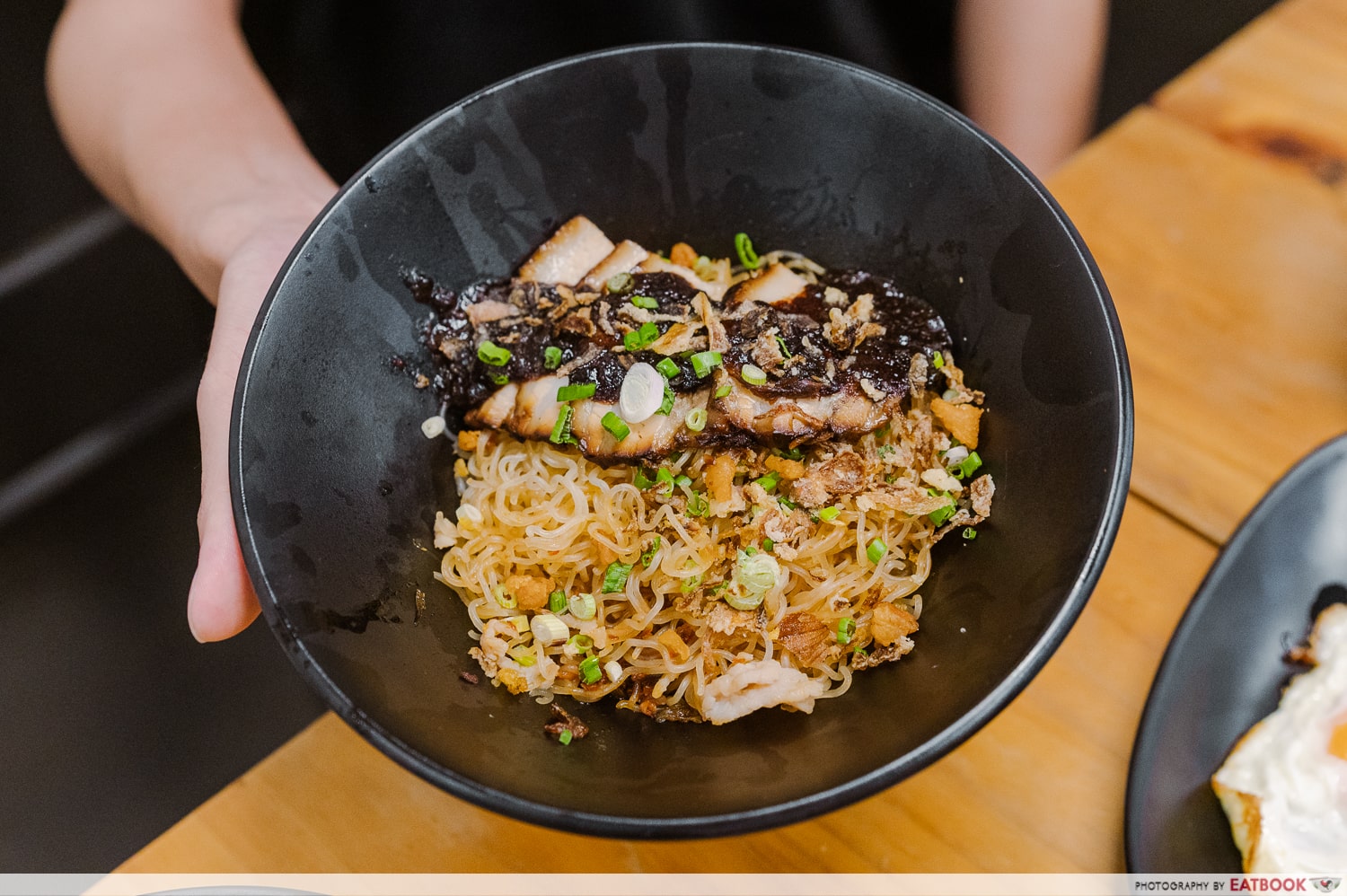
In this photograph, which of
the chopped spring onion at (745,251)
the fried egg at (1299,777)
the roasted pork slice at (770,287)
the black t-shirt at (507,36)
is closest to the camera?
the fried egg at (1299,777)

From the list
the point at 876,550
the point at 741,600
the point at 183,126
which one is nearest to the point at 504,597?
the point at 741,600

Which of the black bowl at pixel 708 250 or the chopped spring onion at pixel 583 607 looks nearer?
the black bowl at pixel 708 250

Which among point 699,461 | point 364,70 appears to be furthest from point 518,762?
point 364,70

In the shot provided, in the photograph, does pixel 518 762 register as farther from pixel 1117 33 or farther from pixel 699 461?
pixel 1117 33

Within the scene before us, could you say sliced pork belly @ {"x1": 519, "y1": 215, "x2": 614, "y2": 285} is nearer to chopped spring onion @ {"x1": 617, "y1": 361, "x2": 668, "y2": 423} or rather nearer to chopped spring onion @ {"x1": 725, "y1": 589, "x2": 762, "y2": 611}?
chopped spring onion @ {"x1": 617, "y1": 361, "x2": 668, "y2": 423}

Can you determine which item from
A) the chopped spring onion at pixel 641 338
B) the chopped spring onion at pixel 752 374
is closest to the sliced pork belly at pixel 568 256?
the chopped spring onion at pixel 641 338

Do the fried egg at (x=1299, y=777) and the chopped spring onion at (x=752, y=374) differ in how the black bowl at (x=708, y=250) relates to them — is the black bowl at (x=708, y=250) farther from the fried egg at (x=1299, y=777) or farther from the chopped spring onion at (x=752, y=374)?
the fried egg at (x=1299, y=777)

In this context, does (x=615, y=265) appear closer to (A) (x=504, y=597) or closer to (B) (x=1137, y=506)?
(A) (x=504, y=597)
